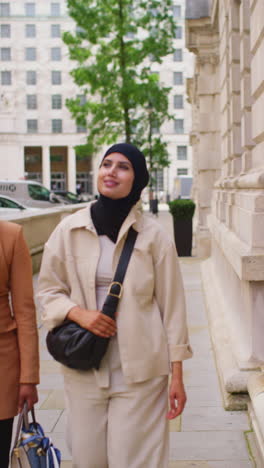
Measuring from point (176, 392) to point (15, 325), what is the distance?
74 cm

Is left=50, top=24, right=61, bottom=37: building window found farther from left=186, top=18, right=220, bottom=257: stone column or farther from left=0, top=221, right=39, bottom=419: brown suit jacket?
left=0, top=221, right=39, bottom=419: brown suit jacket

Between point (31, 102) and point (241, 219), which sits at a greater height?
point (31, 102)

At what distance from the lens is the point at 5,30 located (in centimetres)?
9156

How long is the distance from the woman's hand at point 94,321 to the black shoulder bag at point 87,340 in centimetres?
2

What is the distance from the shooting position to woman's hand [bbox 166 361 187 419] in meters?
3.04

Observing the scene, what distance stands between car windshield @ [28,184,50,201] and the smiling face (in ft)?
106

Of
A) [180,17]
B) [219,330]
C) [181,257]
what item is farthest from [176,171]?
[219,330]

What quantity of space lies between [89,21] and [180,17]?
219ft

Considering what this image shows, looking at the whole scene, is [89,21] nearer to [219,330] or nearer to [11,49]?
[219,330]

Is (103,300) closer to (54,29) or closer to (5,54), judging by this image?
(54,29)

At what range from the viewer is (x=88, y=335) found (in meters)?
2.93

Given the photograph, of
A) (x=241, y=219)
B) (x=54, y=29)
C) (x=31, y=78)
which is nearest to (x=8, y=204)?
(x=241, y=219)

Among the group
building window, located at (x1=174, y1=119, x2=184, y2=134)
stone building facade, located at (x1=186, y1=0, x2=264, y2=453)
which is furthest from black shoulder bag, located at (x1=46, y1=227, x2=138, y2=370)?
building window, located at (x1=174, y1=119, x2=184, y2=134)

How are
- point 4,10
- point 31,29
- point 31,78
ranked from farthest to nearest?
point 4,10 < point 31,29 < point 31,78
